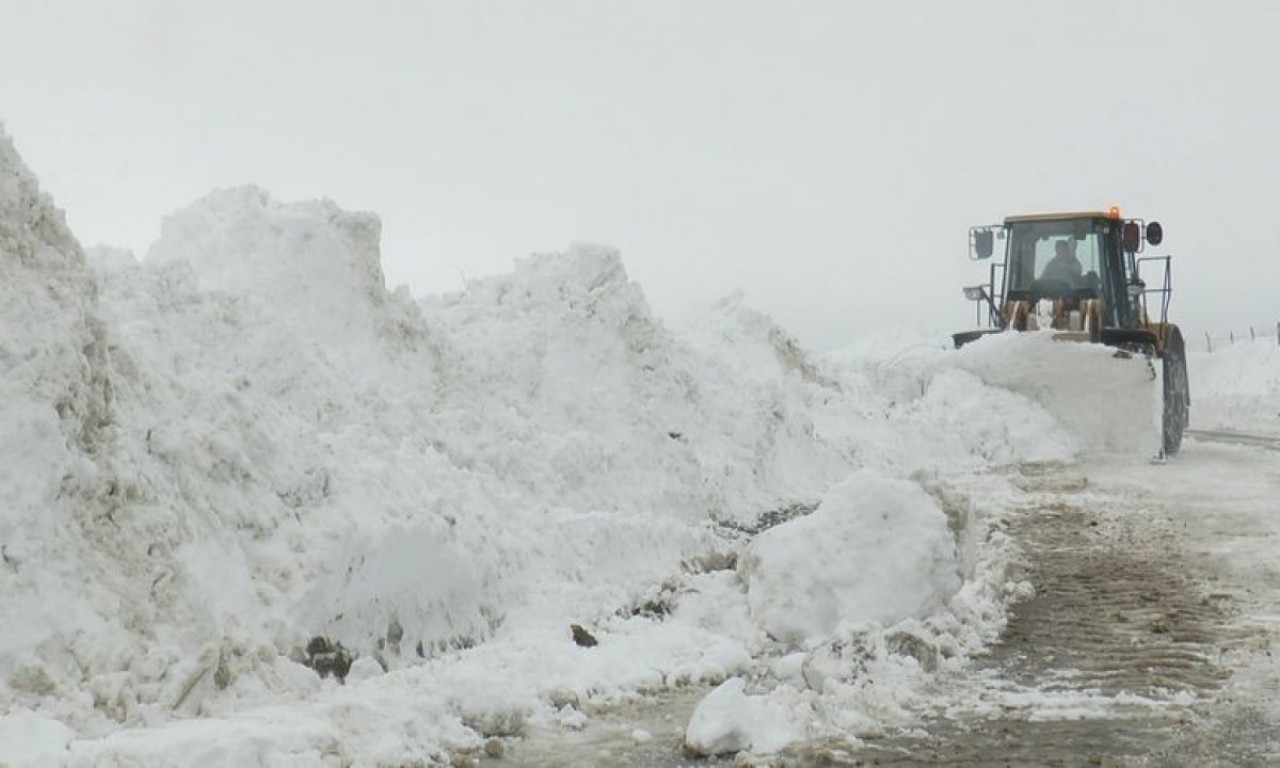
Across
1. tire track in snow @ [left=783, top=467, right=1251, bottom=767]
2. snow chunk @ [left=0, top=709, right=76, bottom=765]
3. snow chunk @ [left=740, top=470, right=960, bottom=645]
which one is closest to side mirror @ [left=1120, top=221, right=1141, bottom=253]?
tire track in snow @ [left=783, top=467, right=1251, bottom=767]

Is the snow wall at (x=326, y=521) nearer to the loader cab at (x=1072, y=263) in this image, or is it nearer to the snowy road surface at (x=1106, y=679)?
the snowy road surface at (x=1106, y=679)

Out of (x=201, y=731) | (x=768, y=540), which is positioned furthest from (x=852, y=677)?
(x=201, y=731)

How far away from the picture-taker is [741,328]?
1680 centimetres

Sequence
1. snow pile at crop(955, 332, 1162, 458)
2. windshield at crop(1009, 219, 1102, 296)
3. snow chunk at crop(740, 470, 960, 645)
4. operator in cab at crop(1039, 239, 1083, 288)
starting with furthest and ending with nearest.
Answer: operator in cab at crop(1039, 239, 1083, 288), windshield at crop(1009, 219, 1102, 296), snow pile at crop(955, 332, 1162, 458), snow chunk at crop(740, 470, 960, 645)

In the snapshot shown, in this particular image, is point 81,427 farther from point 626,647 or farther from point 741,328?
point 741,328

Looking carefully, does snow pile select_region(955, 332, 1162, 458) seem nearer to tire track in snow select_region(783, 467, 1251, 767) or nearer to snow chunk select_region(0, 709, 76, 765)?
tire track in snow select_region(783, 467, 1251, 767)

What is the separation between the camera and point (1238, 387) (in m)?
32.1

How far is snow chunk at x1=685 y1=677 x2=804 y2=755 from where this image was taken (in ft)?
14.4

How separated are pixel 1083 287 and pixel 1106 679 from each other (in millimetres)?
12311

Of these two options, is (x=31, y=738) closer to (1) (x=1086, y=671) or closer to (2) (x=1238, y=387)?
(1) (x=1086, y=671)

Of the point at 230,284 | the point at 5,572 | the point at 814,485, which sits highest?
the point at 230,284

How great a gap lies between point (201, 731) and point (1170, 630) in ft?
14.9

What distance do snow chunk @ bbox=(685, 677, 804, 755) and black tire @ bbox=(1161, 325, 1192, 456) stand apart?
12.1 m

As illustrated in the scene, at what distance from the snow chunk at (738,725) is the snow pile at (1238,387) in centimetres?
1899
